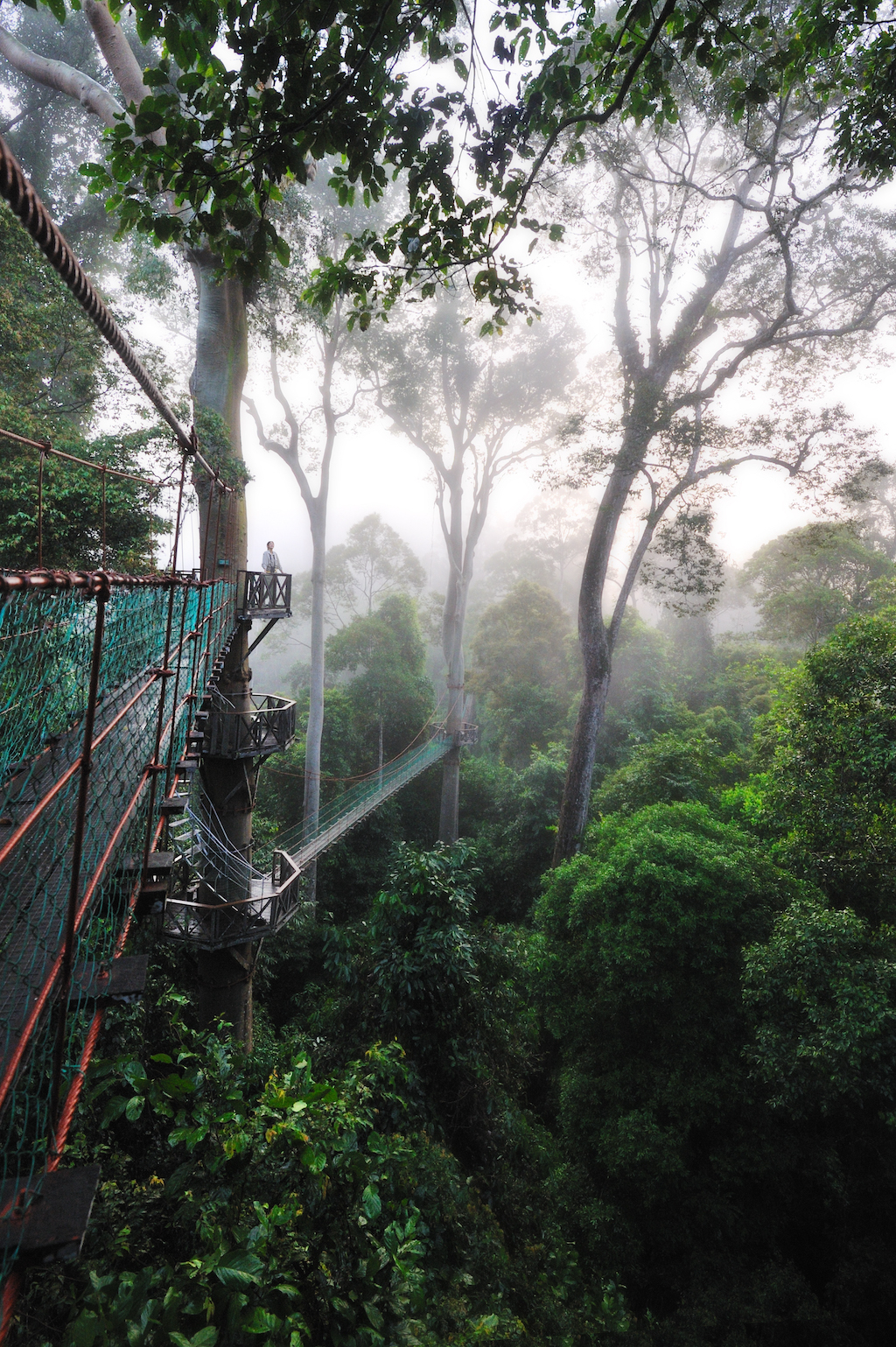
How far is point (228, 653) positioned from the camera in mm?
4535

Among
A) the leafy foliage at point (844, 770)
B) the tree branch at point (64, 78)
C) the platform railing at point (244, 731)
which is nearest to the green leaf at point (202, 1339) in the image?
the platform railing at point (244, 731)

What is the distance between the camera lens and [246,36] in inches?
50.0

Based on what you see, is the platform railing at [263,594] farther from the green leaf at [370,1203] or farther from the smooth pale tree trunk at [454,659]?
the smooth pale tree trunk at [454,659]

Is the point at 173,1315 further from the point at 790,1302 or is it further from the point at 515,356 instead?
the point at 515,356

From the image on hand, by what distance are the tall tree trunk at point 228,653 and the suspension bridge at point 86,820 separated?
11 centimetres

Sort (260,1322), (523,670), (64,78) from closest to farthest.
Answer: (260,1322) → (64,78) → (523,670)

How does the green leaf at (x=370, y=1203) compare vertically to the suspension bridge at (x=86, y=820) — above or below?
below

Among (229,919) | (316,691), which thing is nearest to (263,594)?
(229,919)

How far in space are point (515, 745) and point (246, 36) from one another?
13.0 metres

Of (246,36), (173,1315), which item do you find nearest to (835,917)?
(173,1315)

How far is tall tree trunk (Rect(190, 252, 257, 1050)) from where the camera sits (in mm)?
4605

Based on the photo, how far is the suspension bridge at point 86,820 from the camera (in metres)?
0.83

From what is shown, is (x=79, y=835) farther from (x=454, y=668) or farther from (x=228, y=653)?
(x=454, y=668)

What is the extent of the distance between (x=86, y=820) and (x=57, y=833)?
0.23m
